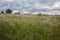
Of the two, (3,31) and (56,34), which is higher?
(3,31)

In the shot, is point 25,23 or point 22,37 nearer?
point 22,37

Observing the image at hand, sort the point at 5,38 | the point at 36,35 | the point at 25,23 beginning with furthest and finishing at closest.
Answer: the point at 25,23
the point at 36,35
the point at 5,38

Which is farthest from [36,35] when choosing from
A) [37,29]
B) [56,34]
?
[56,34]

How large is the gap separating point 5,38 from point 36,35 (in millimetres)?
2197

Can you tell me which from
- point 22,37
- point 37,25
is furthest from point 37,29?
point 22,37

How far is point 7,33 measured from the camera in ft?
43.4

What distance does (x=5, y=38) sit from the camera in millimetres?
12984

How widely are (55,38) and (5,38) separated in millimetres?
3653

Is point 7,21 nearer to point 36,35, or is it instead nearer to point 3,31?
point 3,31

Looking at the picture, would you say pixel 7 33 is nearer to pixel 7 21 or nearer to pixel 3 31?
pixel 3 31

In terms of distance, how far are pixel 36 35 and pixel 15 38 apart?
158 cm

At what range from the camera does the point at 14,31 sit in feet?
44.6

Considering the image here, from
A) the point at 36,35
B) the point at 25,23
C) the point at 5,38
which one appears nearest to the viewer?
the point at 5,38

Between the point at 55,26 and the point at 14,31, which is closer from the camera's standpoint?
the point at 14,31
